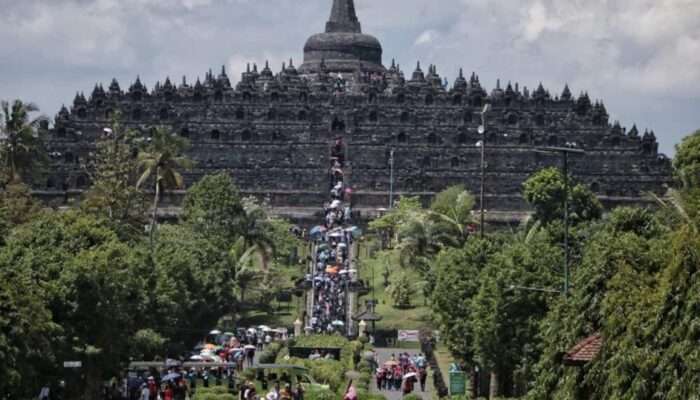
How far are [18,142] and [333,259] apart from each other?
2817 cm

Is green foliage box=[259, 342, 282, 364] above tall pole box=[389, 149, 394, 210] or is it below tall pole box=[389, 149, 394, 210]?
below

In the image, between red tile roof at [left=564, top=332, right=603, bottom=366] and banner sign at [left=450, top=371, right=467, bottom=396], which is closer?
red tile roof at [left=564, top=332, right=603, bottom=366]

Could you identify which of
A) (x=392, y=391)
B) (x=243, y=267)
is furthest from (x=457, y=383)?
(x=243, y=267)

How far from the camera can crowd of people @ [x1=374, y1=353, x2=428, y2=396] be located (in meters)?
68.1

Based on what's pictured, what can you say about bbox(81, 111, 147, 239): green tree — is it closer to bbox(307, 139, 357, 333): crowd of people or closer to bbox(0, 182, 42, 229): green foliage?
bbox(0, 182, 42, 229): green foliage

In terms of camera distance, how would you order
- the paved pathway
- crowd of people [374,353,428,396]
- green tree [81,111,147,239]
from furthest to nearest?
1. green tree [81,111,147,239]
2. crowd of people [374,353,428,396]
3. the paved pathway

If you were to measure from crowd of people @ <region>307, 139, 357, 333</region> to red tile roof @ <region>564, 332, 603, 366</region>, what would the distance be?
51.4 metres

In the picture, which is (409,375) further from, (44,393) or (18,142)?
(18,142)

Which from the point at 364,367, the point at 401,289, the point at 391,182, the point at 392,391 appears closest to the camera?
the point at 392,391

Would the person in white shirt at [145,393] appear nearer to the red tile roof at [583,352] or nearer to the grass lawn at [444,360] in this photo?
the grass lawn at [444,360]

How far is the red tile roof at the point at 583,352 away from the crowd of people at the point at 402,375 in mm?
24043

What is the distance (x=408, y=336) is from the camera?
90.7 metres

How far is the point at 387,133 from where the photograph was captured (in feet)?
495

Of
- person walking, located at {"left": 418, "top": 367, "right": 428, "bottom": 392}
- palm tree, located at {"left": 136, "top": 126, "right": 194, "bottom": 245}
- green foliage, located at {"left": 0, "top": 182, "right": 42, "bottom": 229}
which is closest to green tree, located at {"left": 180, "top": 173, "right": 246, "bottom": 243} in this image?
palm tree, located at {"left": 136, "top": 126, "right": 194, "bottom": 245}
